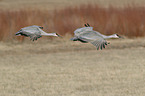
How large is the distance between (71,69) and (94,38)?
19092 millimetres

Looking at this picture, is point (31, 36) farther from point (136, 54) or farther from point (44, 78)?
point (136, 54)

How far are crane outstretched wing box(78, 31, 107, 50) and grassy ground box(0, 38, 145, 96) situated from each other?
40.4ft

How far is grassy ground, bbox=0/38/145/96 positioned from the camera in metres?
15.7

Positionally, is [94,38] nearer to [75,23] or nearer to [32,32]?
[32,32]

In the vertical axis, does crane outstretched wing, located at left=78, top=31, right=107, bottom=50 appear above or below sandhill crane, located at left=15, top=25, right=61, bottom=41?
below

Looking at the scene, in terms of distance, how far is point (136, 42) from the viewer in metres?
30.4

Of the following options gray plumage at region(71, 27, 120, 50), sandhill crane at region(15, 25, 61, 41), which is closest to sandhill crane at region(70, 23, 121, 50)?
gray plumage at region(71, 27, 120, 50)

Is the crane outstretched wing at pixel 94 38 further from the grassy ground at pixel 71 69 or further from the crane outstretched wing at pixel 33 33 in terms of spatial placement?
the grassy ground at pixel 71 69

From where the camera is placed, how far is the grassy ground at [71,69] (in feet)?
51.4

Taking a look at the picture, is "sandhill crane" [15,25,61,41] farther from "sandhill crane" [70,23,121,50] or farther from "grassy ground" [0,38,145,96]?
"grassy ground" [0,38,145,96]

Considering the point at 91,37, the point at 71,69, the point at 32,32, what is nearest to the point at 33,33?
the point at 32,32

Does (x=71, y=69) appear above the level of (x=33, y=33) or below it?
below

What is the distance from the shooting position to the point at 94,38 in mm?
2127

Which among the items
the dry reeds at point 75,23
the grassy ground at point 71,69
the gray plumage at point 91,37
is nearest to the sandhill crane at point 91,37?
the gray plumage at point 91,37
